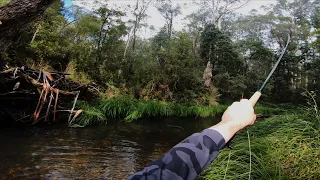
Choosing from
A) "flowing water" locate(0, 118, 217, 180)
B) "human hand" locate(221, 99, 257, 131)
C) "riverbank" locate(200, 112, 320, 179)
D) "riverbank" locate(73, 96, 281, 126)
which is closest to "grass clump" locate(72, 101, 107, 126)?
"riverbank" locate(73, 96, 281, 126)

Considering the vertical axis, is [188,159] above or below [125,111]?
above

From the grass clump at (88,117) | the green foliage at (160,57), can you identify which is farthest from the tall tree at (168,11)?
the grass clump at (88,117)

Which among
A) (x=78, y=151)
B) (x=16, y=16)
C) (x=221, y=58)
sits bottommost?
(x=78, y=151)

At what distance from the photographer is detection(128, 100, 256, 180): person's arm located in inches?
39.6

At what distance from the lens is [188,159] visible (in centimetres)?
102

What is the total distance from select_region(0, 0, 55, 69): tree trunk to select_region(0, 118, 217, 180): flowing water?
96.3 inches

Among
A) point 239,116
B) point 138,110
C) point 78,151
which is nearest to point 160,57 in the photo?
point 138,110

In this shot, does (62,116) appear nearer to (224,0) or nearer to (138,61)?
(138,61)

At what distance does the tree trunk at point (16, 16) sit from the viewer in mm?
5059

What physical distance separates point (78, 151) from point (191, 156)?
591 centimetres

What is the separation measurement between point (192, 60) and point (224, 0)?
55.0 feet

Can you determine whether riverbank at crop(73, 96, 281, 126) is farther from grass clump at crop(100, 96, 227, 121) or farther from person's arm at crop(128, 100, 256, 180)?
person's arm at crop(128, 100, 256, 180)

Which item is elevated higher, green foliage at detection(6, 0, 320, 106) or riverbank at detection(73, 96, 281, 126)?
green foliage at detection(6, 0, 320, 106)

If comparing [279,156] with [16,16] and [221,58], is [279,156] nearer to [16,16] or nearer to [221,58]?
[16,16]
